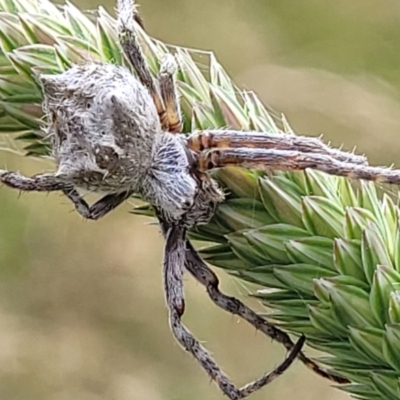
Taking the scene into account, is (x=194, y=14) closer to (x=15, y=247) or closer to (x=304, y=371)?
(x=15, y=247)

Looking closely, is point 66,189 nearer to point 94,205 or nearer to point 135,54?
point 94,205

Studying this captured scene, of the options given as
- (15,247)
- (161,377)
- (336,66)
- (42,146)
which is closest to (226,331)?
(161,377)

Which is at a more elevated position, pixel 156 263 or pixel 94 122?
pixel 94 122

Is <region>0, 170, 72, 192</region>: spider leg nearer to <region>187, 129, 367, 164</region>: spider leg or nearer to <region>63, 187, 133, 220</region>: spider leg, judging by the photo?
<region>63, 187, 133, 220</region>: spider leg

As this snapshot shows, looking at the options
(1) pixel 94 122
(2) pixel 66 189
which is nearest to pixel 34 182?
(2) pixel 66 189

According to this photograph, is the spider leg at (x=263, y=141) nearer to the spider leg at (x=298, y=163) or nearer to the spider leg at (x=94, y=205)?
the spider leg at (x=298, y=163)

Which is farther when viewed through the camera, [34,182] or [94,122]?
[34,182]
